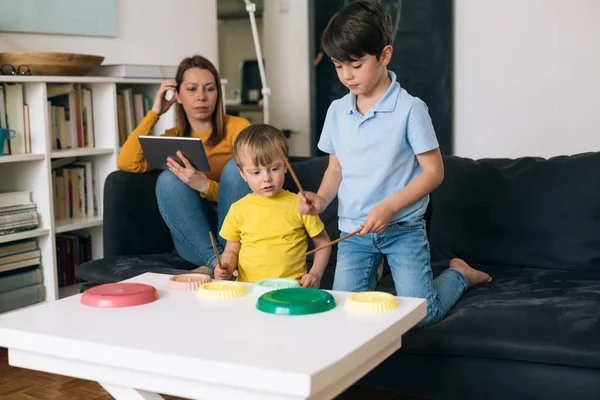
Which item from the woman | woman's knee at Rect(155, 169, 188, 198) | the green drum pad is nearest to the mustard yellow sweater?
the woman

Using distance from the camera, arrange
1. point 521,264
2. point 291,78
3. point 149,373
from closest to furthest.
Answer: point 149,373 < point 521,264 < point 291,78

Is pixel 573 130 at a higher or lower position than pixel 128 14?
lower

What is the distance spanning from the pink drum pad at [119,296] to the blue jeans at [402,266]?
622 mm

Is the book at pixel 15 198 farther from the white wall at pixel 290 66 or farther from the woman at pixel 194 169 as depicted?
the white wall at pixel 290 66

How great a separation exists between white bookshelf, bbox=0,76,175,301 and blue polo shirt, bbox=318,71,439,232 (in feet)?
4.52

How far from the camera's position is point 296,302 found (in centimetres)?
154

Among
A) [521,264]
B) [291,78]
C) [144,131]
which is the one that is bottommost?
[521,264]

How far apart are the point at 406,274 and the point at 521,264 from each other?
0.62 meters

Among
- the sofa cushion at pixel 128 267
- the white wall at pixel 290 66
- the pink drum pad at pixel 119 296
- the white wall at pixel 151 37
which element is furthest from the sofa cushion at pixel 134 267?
the white wall at pixel 290 66

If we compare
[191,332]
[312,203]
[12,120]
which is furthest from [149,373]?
[12,120]

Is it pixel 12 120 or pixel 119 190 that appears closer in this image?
pixel 119 190

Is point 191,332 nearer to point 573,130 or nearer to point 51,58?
point 51,58

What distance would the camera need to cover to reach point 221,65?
4879mm

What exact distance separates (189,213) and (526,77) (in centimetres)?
185
